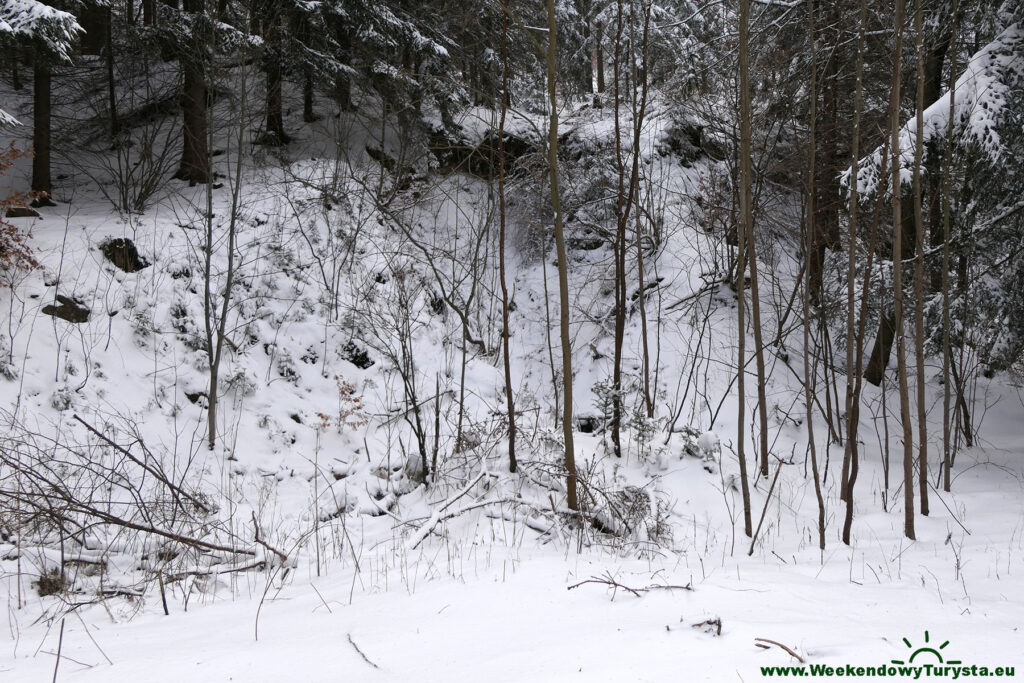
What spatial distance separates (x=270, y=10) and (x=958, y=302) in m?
11.9

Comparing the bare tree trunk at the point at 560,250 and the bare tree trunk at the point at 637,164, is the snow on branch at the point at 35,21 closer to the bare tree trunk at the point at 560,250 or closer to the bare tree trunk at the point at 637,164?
the bare tree trunk at the point at 560,250

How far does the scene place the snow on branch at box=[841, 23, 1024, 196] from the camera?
21.7 feet

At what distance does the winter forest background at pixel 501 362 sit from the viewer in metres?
3.14

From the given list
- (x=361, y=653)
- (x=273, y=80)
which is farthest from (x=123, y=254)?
(x=361, y=653)

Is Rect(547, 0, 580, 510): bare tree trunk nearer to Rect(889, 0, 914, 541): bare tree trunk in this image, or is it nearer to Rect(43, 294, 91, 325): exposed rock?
Result: Rect(889, 0, 914, 541): bare tree trunk

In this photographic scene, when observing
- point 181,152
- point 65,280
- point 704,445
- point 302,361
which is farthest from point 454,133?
point 704,445

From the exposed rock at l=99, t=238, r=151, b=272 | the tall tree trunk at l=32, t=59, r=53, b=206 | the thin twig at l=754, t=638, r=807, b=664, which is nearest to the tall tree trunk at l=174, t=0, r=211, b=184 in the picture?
the exposed rock at l=99, t=238, r=151, b=272

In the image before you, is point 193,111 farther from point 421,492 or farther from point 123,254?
point 421,492

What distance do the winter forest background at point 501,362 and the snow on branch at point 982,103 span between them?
0.12 feet

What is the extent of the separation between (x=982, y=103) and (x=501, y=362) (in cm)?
758

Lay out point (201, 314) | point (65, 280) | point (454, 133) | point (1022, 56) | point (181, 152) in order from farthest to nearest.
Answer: point (454, 133), point (181, 152), point (201, 314), point (65, 280), point (1022, 56)

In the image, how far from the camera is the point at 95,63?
13719 millimetres

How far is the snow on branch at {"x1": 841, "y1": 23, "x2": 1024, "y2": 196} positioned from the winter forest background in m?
0.04

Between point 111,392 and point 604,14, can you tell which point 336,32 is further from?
point 111,392
